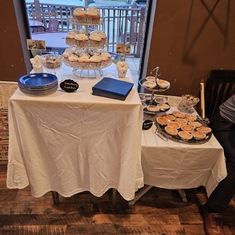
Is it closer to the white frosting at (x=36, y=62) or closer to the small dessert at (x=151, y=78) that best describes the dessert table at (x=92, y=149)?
the white frosting at (x=36, y=62)

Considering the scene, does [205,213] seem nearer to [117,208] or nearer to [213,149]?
[213,149]

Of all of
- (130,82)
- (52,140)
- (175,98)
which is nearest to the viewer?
(52,140)

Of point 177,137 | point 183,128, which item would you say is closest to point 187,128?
point 183,128

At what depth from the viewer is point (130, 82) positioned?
1225 mm

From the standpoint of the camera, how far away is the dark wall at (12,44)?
1.39m

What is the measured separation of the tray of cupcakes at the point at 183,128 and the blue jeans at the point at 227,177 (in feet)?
0.43

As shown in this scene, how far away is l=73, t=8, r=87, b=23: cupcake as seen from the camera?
3.56 feet

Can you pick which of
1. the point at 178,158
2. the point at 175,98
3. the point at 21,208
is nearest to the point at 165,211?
the point at 178,158

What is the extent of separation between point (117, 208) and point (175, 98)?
97 cm

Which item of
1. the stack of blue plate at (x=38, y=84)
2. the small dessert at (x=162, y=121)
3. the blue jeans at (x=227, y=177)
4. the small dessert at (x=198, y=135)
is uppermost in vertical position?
the stack of blue plate at (x=38, y=84)

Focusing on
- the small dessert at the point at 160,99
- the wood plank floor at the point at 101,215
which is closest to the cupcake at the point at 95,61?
the small dessert at the point at 160,99

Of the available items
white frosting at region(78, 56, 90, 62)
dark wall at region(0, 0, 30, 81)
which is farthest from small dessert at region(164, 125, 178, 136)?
dark wall at region(0, 0, 30, 81)

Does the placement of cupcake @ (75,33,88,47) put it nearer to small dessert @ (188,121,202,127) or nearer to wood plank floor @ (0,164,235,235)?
small dessert @ (188,121,202,127)

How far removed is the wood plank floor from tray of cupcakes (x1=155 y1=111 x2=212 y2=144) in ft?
1.90
